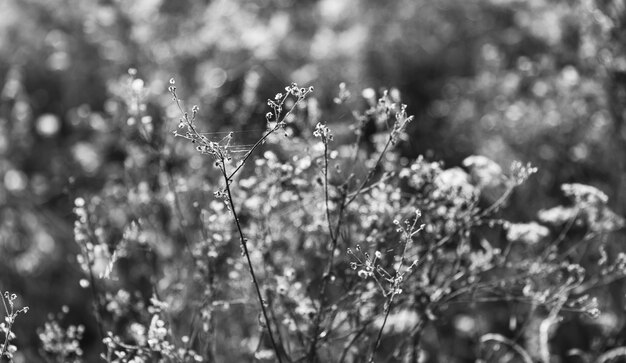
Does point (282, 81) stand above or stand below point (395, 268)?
below

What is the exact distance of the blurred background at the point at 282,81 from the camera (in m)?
5.09

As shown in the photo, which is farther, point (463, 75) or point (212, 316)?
point (463, 75)

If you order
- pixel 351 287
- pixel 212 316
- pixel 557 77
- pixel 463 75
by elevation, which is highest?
pixel 351 287

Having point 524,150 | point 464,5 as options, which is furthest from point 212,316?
point 464,5

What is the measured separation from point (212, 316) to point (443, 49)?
6.02m

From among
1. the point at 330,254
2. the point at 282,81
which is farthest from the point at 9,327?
the point at 282,81

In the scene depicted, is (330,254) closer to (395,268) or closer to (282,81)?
(395,268)

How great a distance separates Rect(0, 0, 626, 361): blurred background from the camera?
200 inches

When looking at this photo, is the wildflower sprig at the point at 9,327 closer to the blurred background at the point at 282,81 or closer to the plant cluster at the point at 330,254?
the plant cluster at the point at 330,254

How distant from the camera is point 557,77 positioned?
232 inches

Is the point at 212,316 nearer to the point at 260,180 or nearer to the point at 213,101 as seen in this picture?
the point at 260,180

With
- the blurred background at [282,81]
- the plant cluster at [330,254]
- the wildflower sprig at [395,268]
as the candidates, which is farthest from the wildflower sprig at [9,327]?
the wildflower sprig at [395,268]

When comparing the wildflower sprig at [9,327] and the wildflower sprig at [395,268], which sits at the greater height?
the wildflower sprig at [395,268]

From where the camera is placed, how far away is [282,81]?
6.95 m
